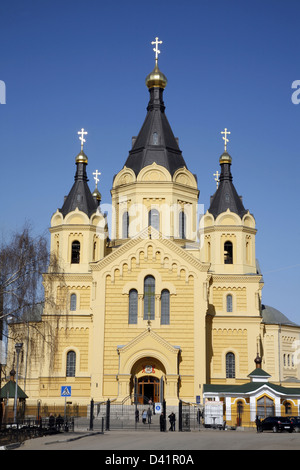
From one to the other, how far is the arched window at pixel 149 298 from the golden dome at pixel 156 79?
1719 cm

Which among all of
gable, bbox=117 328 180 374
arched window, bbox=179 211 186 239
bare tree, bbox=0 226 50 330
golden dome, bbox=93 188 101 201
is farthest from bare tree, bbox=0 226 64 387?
golden dome, bbox=93 188 101 201

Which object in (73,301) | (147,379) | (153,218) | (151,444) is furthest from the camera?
(153,218)

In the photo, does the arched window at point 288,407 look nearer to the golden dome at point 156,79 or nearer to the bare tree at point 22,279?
the bare tree at point 22,279

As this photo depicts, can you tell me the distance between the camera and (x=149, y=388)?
4297 cm

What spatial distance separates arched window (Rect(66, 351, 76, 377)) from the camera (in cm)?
4512

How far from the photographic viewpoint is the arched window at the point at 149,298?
43594 millimetres

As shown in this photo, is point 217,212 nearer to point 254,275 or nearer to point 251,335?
point 254,275

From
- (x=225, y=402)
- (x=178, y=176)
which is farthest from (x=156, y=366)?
(x=178, y=176)

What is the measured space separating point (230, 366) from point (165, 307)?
245 inches

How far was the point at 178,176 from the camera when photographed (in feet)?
162

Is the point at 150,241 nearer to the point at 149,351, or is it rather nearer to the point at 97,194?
the point at 149,351

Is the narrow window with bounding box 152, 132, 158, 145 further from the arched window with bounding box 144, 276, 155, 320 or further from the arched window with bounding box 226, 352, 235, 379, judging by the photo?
the arched window with bounding box 226, 352, 235, 379

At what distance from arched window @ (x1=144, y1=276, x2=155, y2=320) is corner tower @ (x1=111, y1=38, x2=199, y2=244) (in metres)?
4.95

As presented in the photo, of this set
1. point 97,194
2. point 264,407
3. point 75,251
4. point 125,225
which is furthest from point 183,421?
point 97,194
